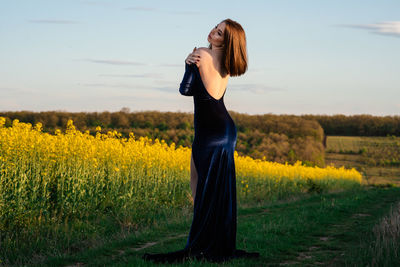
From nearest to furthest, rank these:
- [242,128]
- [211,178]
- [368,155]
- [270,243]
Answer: [211,178], [270,243], [242,128], [368,155]

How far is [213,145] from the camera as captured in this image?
566 centimetres

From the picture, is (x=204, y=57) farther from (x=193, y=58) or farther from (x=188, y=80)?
(x=188, y=80)

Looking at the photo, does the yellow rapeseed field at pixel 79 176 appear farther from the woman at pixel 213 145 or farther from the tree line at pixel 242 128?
the tree line at pixel 242 128

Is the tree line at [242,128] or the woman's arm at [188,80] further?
the tree line at [242,128]

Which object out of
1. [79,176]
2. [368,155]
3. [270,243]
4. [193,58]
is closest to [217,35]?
[193,58]

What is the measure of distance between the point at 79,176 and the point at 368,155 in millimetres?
73806

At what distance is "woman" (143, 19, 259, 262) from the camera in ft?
17.9

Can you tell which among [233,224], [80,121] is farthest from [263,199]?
[80,121]

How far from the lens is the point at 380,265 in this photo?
5426mm

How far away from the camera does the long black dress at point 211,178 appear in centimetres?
555

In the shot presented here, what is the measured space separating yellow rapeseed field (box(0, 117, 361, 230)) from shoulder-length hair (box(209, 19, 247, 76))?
4592 mm

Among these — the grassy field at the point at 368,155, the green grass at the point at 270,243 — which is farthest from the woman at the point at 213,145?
the grassy field at the point at 368,155

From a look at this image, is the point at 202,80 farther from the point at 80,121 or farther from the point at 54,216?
the point at 80,121

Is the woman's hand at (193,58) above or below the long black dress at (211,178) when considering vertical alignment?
above
